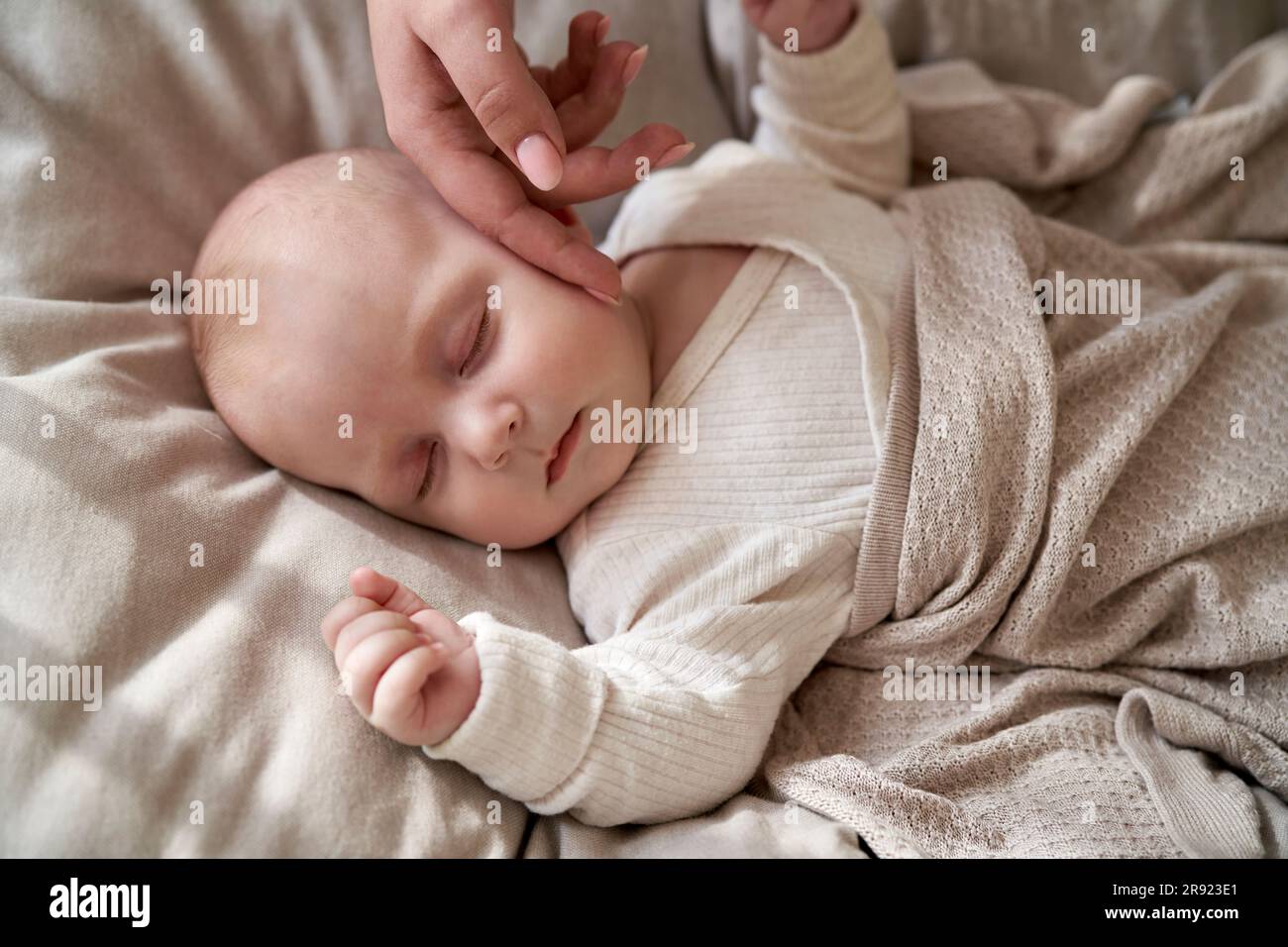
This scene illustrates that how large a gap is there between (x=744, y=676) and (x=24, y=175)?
41.0 inches

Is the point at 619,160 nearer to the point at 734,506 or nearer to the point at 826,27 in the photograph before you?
the point at 734,506

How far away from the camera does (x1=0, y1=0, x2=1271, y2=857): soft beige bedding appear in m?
0.91

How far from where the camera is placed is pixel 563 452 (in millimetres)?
1208

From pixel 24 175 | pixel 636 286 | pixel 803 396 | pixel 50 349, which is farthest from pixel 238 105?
pixel 803 396

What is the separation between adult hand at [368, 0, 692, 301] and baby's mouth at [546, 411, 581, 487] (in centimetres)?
16

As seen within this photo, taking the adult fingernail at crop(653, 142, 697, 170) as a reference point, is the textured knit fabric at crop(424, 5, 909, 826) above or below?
below

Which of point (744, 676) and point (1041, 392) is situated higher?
point (1041, 392)

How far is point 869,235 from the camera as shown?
4.58 ft

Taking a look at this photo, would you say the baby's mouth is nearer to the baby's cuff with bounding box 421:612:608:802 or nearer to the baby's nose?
the baby's nose

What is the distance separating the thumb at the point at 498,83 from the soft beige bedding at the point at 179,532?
0.46m

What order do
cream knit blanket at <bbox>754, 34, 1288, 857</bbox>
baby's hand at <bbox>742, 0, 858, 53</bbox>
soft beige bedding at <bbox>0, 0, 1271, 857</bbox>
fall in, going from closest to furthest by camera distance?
soft beige bedding at <bbox>0, 0, 1271, 857</bbox>, cream knit blanket at <bbox>754, 34, 1288, 857</bbox>, baby's hand at <bbox>742, 0, 858, 53</bbox>

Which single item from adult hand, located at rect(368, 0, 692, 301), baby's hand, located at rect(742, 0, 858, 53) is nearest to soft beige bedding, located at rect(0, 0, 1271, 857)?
baby's hand, located at rect(742, 0, 858, 53)
